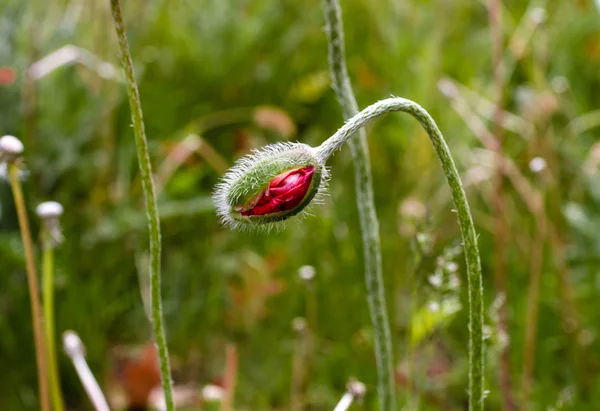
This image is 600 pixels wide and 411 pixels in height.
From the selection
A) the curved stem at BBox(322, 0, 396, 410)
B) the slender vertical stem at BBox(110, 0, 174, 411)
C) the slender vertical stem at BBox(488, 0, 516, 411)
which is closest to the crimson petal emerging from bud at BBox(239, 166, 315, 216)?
the slender vertical stem at BBox(110, 0, 174, 411)

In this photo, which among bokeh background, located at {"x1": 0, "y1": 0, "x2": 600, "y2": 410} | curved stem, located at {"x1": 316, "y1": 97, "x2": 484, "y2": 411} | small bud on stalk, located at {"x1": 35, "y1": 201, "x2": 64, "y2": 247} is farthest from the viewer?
bokeh background, located at {"x1": 0, "y1": 0, "x2": 600, "y2": 410}

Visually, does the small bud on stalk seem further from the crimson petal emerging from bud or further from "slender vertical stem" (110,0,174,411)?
the crimson petal emerging from bud

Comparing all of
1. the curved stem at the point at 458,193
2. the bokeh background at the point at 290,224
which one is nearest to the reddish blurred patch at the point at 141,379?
the bokeh background at the point at 290,224

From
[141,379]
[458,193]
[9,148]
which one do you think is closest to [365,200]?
[458,193]

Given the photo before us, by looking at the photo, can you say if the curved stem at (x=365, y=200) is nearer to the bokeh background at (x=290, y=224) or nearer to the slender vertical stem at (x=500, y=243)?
the bokeh background at (x=290, y=224)

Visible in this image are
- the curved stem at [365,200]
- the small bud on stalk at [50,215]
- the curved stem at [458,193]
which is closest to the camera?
the curved stem at [458,193]

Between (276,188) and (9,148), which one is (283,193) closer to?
(276,188)

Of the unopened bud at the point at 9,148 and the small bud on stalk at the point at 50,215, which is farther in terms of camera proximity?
the small bud on stalk at the point at 50,215
